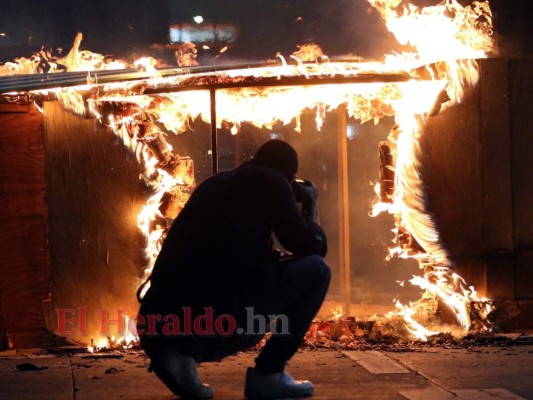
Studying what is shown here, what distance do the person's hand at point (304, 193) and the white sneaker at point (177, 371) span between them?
1.29m

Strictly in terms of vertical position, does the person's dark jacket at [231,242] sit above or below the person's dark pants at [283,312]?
above

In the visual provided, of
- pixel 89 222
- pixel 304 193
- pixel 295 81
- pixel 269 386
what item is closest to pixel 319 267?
pixel 304 193

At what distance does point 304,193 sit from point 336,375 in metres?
1.63

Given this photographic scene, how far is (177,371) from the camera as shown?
581cm

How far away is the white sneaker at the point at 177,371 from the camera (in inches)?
228

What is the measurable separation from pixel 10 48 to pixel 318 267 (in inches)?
619

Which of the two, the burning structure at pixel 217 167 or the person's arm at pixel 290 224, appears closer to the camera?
the person's arm at pixel 290 224

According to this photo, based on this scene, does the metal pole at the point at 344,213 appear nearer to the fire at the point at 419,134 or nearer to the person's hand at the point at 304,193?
the fire at the point at 419,134

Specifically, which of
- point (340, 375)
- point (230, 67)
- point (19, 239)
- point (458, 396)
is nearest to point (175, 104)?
point (230, 67)

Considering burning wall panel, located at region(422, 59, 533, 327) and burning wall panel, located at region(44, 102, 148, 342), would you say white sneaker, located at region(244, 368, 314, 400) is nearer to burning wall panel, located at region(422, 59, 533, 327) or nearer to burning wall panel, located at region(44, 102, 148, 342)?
burning wall panel, located at region(44, 102, 148, 342)

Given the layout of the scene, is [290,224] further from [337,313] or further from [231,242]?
[337,313]

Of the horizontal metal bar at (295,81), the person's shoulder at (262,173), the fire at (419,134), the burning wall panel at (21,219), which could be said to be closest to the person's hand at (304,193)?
the person's shoulder at (262,173)

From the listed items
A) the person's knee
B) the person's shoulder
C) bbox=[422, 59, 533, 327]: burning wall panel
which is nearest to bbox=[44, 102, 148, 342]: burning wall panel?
bbox=[422, 59, 533, 327]: burning wall panel

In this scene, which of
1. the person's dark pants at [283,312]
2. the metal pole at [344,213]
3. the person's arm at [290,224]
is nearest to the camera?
the person's arm at [290,224]
